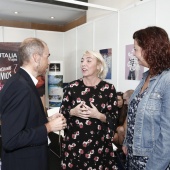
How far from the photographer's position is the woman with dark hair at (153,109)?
1.18 metres

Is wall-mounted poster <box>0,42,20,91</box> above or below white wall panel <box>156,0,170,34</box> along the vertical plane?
below

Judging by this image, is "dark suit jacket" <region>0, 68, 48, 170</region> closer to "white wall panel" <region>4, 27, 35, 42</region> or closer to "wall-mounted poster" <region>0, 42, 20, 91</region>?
"wall-mounted poster" <region>0, 42, 20, 91</region>

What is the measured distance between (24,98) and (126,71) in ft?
7.33

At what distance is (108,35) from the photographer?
11.8 ft

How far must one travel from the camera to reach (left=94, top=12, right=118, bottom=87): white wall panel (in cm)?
342

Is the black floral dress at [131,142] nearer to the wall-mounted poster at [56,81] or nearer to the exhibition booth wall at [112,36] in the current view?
the exhibition booth wall at [112,36]

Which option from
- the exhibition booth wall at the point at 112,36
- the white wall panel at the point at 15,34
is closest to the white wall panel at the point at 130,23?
the exhibition booth wall at the point at 112,36

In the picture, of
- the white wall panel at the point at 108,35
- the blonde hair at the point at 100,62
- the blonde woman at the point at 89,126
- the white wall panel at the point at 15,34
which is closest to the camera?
the blonde woman at the point at 89,126

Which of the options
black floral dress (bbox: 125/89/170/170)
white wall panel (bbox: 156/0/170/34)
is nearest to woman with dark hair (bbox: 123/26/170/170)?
black floral dress (bbox: 125/89/170/170)

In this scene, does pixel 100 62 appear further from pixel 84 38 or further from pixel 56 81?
pixel 56 81

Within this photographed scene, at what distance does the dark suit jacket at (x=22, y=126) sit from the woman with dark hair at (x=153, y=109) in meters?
→ 0.58

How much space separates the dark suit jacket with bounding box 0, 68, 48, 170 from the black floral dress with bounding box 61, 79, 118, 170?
0.55 meters

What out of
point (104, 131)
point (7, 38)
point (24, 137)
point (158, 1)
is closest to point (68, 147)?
point (104, 131)

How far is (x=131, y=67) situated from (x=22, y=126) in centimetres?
220
